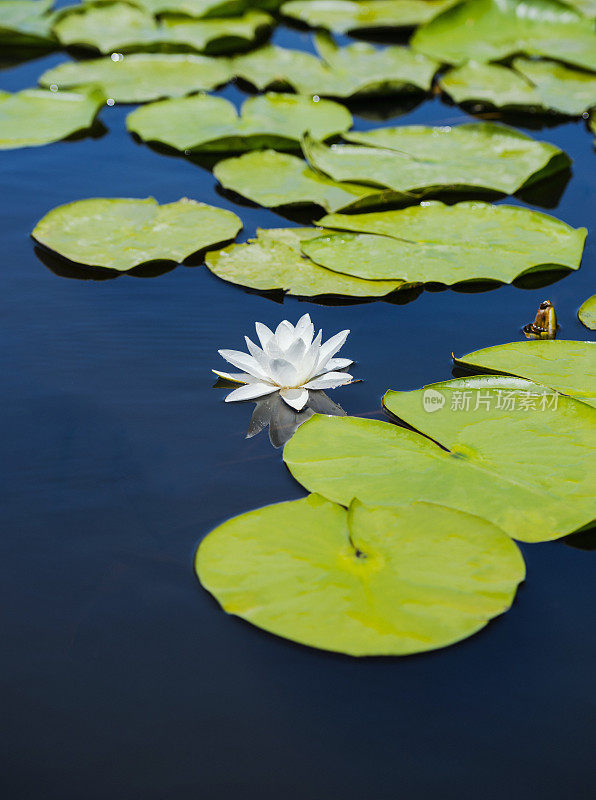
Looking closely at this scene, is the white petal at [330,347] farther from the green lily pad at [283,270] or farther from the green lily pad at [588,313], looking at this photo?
the green lily pad at [588,313]

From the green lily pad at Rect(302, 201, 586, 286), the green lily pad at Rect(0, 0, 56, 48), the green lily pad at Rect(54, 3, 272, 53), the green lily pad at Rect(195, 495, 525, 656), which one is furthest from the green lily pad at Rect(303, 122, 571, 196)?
the green lily pad at Rect(0, 0, 56, 48)

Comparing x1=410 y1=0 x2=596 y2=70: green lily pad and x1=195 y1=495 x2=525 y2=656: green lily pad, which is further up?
x1=410 y1=0 x2=596 y2=70: green lily pad

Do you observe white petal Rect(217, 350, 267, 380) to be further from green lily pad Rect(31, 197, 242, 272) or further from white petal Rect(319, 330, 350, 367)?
green lily pad Rect(31, 197, 242, 272)

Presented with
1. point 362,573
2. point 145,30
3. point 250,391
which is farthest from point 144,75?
point 362,573

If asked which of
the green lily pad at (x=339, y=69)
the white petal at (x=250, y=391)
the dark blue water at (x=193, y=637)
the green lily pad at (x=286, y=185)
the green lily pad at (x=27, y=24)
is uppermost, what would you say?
the green lily pad at (x=27, y=24)

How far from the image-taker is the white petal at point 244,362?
2.05 m

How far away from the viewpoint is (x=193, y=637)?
1.46 meters

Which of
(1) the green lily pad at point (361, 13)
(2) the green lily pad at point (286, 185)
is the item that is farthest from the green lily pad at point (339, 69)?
(2) the green lily pad at point (286, 185)

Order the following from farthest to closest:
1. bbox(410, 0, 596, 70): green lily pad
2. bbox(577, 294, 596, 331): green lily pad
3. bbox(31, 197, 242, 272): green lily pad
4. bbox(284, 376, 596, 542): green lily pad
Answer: bbox(410, 0, 596, 70): green lily pad < bbox(31, 197, 242, 272): green lily pad < bbox(577, 294, 596, 331): green lily pad < bbox(284, 376, 596, 542): green lily pad

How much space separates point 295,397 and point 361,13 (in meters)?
3.89

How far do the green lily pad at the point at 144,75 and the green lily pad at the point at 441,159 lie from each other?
109 centimetres

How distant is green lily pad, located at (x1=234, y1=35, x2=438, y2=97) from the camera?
3.98 metres

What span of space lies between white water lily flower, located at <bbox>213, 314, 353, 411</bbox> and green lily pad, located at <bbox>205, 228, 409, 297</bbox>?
44cm

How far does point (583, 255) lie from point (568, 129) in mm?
1350
